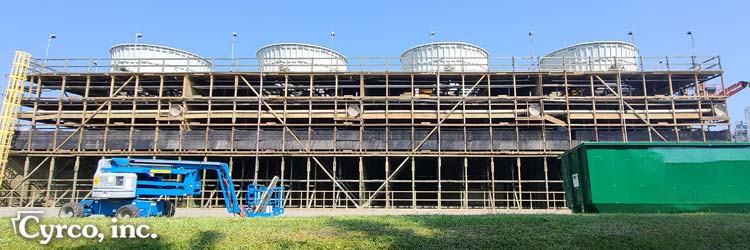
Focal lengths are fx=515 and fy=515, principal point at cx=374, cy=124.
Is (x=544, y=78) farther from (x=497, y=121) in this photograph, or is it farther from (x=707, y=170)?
(x=707, y=170)

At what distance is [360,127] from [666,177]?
1511 cm

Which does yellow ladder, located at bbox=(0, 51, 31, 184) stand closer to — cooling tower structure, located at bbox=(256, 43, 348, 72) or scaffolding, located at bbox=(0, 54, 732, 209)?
scaffolding, located at bbox=(0, 54, 732, 209)

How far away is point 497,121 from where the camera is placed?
1078 inches

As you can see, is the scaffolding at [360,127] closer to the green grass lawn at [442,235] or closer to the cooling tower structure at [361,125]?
the cooling tower structure at [361,125]

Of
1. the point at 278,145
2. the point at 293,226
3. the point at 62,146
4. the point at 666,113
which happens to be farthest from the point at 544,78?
the point at 62,146

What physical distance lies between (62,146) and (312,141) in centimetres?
1272

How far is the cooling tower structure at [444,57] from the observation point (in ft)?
95.1

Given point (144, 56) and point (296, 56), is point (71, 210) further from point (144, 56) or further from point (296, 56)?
point (144, 56)

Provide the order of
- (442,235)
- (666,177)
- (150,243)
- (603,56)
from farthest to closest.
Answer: (603,56) < (666,177) < (442,235) < (150,243)

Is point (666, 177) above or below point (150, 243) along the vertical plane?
Result: above

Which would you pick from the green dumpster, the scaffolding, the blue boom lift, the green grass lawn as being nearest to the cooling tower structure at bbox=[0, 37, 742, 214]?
the scaffolding

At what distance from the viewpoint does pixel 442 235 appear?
820 cm

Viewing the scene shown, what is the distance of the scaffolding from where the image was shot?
25641mm

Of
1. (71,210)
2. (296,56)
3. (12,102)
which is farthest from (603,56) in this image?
(12,102)
